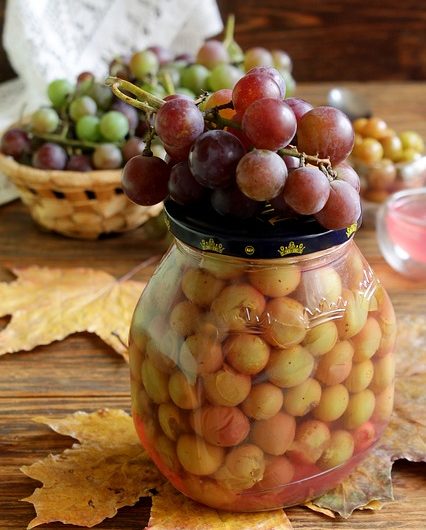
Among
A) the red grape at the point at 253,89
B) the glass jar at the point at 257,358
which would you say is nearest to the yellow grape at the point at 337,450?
the glass jar at the point at 257,358

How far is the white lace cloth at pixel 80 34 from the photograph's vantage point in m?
1.10

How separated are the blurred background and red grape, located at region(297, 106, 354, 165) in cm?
120

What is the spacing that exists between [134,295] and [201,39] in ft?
1.91

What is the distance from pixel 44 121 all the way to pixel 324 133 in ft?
1.71

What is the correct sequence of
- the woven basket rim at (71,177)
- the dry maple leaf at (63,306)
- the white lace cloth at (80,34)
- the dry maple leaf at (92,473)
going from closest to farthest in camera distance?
1. the dry maple leaf at (92,473)
2. the dry maple leaf at (63,306)
3. the woven basket rim at (71,177)
4. the white lace cloth at (80,34)

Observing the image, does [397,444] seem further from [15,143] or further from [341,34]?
[341,34]

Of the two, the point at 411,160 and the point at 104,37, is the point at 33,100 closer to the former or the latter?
the point at 104,37

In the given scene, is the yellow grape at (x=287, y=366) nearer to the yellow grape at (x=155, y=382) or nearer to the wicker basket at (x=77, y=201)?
the yellow grape at (x=155, y=382)

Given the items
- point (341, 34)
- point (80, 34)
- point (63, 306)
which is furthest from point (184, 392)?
point (341, 34)

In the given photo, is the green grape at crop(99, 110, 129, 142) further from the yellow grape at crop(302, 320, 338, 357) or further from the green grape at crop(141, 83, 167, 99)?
the yellow grape at crop(302, 320, 338, 357)

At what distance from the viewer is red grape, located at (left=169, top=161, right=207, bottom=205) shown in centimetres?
46

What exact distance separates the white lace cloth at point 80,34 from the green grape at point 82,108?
17 centimetres

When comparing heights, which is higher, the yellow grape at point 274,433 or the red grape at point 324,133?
the red grape at point 324,133

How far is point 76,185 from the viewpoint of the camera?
34.4 inches
